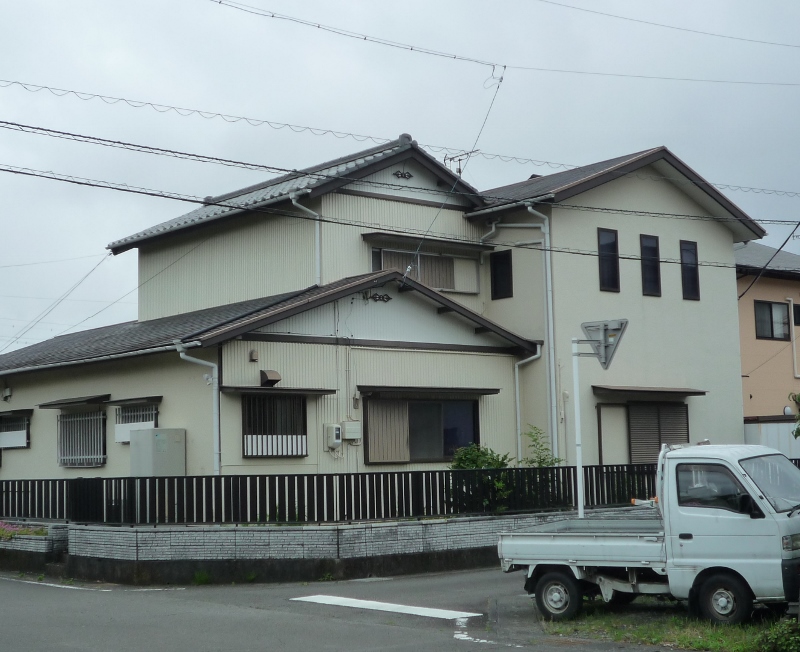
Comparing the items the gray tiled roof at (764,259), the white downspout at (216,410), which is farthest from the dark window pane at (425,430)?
the gray tiled roof at (764,259)

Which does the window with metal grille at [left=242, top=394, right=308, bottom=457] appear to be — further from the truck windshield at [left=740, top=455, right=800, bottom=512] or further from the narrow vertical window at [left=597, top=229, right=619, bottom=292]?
the truck windshield at [left=740, top=455, right=800, bottom=512]

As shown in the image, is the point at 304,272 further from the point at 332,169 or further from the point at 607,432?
the point at 607,432

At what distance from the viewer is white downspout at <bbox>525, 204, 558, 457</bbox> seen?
780 inches

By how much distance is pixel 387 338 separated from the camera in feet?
60.8

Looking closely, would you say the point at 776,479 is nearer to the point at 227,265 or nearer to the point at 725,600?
the point at 725,600

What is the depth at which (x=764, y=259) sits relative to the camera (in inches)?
1158

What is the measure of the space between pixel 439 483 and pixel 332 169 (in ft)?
26.5

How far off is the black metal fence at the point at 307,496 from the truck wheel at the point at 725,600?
6.22 meters

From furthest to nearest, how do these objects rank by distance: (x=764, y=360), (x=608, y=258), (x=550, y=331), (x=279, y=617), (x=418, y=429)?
1. (x=764, y=360)
2. (x=608, y=258)
3. (x=550, y=331)
4. (x=418, y=429)
5. (x=279, y=617)

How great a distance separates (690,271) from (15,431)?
15887 mm

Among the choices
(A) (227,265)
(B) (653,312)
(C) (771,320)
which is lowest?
(B) (653,312)

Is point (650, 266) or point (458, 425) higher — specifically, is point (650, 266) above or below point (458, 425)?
above

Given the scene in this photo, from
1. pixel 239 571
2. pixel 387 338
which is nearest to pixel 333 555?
pixel 239 571

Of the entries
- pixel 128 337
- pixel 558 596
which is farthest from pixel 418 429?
pixel 558 596
